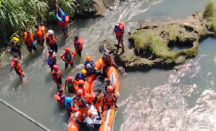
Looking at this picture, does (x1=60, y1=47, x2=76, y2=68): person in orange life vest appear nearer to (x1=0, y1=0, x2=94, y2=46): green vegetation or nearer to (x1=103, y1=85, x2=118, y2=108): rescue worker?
(x1=103, y1=85, x2=118, y2=108): rescue worker

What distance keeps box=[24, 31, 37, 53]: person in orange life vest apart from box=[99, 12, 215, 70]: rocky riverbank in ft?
8.38

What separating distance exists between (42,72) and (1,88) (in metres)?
1.47

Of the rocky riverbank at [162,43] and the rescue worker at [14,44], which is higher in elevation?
the rescue worker at [14,44]

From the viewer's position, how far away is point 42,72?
9.12 m

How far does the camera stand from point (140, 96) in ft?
26.8

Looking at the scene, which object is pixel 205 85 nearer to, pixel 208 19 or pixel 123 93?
pixel 123 93

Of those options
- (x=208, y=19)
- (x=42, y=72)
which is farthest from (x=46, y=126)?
(x=208, y=19)

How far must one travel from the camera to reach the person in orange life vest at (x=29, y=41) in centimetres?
899

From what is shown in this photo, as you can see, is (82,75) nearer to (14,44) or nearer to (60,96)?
(60,96)

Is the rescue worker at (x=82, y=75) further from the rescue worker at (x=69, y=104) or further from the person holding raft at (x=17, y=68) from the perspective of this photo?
the person holding raft at (x=17, y=68)

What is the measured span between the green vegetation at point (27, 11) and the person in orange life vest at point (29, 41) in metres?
0.87

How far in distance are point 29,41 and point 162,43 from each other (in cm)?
496

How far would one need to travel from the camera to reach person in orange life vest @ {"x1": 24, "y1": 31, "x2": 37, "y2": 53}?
899 centimetres

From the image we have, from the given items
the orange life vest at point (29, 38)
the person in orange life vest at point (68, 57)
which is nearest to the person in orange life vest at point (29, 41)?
the orange life vest at point (29, 38)
